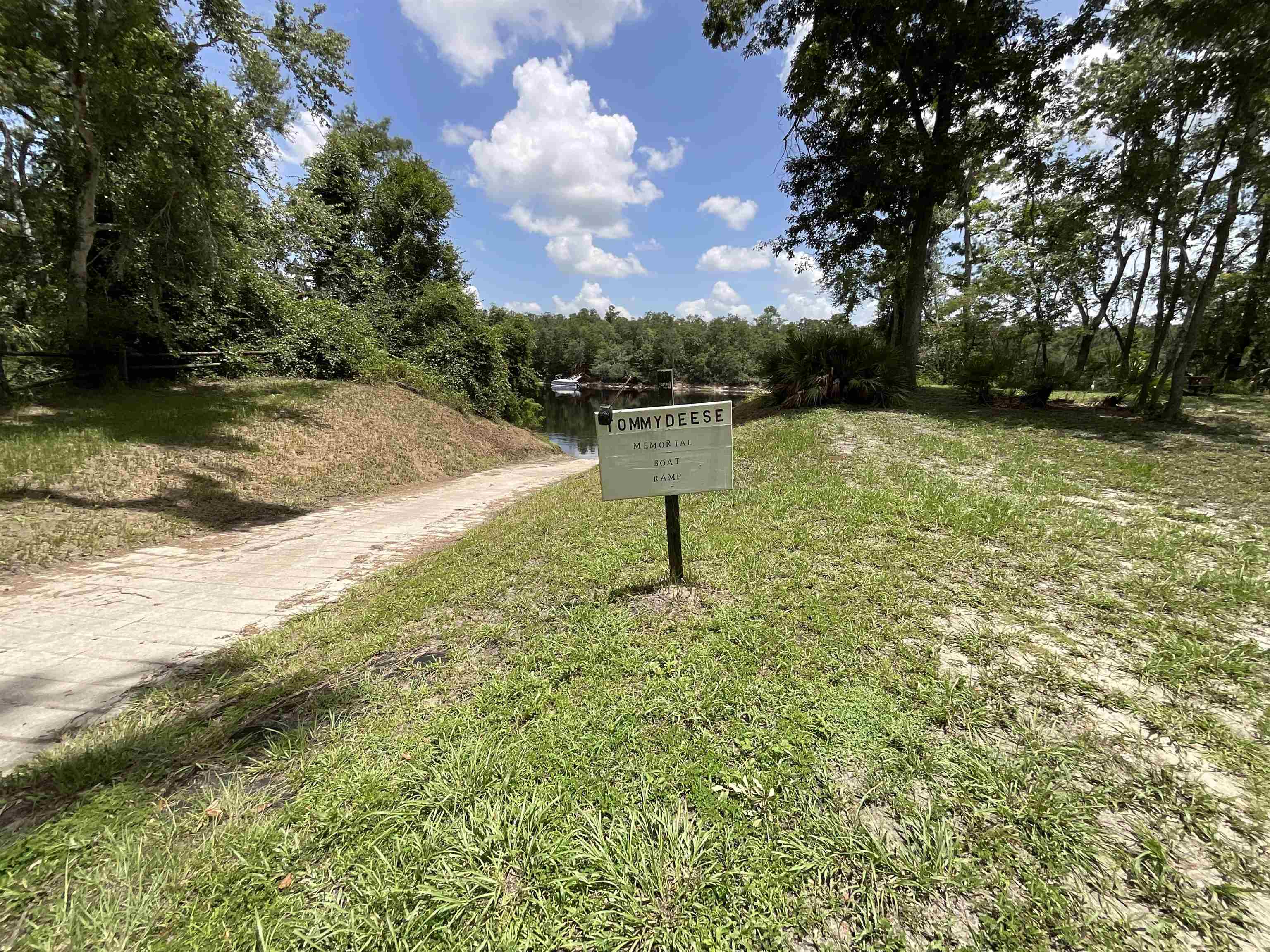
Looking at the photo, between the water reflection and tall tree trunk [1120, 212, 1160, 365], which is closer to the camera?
the water reflection

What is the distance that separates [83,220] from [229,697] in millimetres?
10219

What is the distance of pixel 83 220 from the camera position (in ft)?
24.4

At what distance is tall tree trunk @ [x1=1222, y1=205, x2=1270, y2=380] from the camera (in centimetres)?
1203

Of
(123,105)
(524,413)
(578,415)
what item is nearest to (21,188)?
(123,105)

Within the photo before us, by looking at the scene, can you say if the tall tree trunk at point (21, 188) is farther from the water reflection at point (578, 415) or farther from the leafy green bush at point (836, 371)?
the leafy green bush at point (836, 371)

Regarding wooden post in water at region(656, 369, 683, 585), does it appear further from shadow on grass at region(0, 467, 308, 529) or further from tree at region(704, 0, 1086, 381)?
tree at region(704, 0, 1086, 381)

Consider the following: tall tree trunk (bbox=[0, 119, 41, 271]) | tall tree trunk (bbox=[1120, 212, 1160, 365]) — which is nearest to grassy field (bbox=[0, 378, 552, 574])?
tall tree trunk (bbox=[0, 119, 41, 271])

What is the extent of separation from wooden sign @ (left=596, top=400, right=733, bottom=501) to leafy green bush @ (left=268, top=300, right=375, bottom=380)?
12912 mm

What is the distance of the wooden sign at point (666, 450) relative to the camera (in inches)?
111

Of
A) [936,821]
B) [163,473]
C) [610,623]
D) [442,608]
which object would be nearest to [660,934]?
[936,821]

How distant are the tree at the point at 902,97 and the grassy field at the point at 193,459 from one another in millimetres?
12200

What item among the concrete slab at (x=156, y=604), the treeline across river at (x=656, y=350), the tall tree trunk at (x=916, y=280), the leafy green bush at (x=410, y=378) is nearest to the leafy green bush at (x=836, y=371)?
the tall tree trunk at (x=916, y=280)

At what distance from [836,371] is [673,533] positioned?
309 inches

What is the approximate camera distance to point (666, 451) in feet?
9.45
